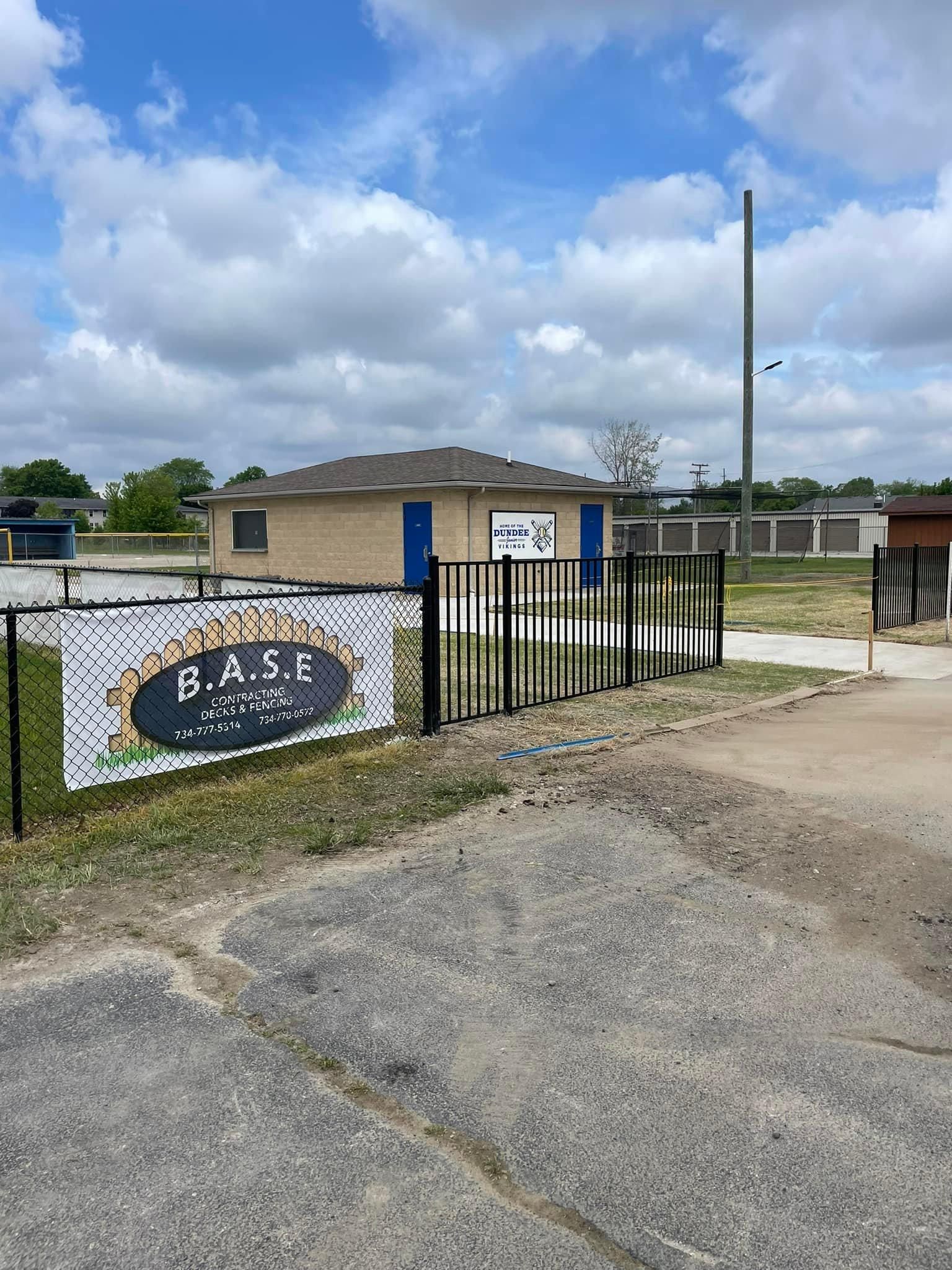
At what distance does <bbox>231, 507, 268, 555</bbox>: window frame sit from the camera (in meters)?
28.8

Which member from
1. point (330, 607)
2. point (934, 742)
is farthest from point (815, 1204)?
point (934, 742)

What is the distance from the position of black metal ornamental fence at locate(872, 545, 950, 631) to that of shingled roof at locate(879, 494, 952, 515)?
1364cm

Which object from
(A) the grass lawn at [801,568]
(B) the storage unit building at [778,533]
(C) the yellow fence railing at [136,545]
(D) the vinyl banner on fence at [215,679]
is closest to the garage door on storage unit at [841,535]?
(B) the storage unit building at [778,533]

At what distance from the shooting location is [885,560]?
18.0 m

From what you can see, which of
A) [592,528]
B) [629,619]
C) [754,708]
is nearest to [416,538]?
[592,528]

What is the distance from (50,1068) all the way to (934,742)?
749 cm

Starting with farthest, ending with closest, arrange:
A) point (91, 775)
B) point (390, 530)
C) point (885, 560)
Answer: point (390, 530), point (885, 560), point (91, 775)

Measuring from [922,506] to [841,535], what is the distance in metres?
35.0

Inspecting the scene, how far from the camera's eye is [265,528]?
29.1 meters

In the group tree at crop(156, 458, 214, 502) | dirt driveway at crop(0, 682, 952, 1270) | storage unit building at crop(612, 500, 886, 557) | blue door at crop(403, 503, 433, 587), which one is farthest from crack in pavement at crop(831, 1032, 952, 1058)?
tree at crop(156, 458, 214, 502)

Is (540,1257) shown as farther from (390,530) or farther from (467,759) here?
(390,530)

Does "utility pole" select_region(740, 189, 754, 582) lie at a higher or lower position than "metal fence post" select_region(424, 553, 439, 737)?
higher

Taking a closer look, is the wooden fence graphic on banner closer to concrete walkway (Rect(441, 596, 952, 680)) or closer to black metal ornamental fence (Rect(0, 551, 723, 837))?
black metal ornamental fence (Rect(0, 551, 723, 837))

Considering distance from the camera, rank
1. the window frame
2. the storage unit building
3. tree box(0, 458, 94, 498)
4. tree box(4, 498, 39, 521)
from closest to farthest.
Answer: the window frame, the storage unit building, tree box(4, 498, 39, 521), tree box(0, 458, 94, 498)
